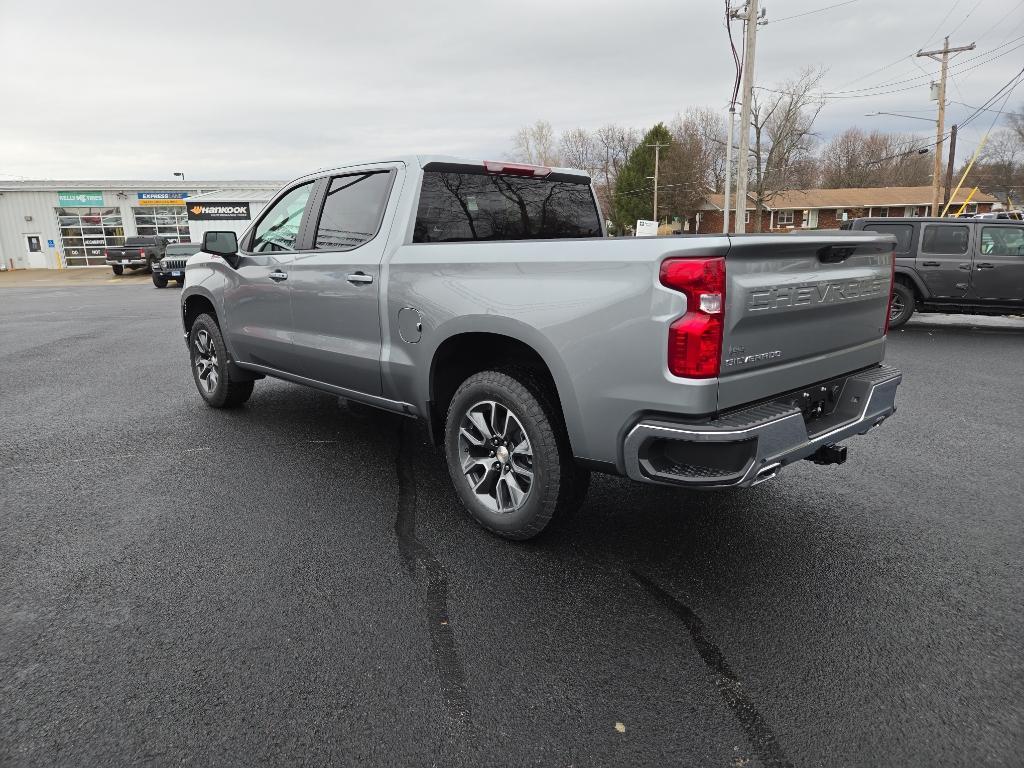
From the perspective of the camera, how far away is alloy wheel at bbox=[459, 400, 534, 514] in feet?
11.3

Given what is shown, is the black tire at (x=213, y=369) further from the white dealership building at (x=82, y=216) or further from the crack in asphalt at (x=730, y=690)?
the white dealership building at (x=82, y=216)

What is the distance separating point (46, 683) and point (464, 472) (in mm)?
1979

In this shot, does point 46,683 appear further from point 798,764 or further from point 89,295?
point 89,295

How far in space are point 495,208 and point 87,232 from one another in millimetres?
49688

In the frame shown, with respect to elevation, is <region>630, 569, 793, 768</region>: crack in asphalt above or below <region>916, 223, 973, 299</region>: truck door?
below

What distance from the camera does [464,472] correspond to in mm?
3709

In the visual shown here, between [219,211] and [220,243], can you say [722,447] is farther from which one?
[219,211]

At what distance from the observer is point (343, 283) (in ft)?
14.2

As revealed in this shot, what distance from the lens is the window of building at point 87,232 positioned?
44.4 metres

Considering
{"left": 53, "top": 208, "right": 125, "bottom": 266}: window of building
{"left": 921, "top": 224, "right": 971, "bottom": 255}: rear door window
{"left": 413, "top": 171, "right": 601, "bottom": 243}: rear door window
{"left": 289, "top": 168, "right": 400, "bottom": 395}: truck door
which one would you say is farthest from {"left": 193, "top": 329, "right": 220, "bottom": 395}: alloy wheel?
{"left": 53, "top": 208, "right": 125, "bottom": 266}: window of building

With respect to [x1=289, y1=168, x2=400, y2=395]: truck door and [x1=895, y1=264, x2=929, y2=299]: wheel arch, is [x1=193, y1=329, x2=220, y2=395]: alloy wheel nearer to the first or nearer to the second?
[x1=289, y1=168, x2=400, y2=395]: truck door

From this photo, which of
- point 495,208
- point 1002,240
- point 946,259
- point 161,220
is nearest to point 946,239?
point 946,259

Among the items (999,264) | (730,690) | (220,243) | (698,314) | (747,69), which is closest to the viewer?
(730,690)

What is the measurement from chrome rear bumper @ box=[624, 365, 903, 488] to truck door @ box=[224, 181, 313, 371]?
306cm
